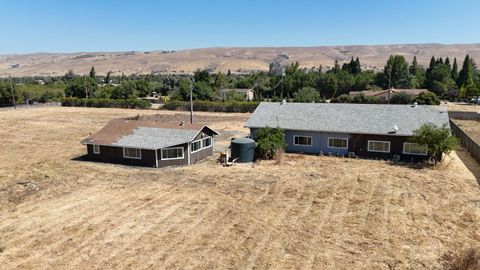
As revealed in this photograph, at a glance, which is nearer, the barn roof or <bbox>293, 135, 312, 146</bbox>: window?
the barn roof

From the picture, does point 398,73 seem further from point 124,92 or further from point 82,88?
point 82,88

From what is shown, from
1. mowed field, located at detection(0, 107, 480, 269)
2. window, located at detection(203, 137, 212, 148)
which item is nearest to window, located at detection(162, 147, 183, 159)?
mowed field, located at detection(0, 107, 480, 269)

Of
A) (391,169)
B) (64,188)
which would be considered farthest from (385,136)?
(64,188)

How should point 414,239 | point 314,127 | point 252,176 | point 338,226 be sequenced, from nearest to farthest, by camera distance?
point 414,239, point 338,226, point 252,176, point 314,127

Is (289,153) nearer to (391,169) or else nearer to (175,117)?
(391,169)

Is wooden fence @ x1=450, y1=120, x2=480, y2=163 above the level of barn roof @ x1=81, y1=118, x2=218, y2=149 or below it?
below

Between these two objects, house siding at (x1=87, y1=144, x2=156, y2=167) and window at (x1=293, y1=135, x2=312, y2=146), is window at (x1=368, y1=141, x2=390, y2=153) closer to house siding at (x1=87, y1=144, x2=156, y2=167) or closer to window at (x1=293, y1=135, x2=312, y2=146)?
window at (x1=293, y1=135, x2=312, y2=146)

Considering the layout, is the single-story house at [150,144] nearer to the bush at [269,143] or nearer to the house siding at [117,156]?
the house siding at [117,156]
